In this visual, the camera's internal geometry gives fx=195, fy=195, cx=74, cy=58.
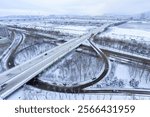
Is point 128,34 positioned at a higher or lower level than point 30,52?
higher

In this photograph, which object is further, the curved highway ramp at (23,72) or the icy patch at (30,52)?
the icy patch at (30,52)

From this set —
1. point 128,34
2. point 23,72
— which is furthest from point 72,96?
point 128,34

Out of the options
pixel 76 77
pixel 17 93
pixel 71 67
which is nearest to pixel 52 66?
pixel 71 67

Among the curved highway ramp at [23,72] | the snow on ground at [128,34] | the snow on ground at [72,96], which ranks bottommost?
the snow on ground at [72,96]

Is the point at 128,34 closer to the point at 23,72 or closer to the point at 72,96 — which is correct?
the point at 23,72

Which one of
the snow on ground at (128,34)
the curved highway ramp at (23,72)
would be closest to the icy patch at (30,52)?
the curved highway ramp at (23,72)

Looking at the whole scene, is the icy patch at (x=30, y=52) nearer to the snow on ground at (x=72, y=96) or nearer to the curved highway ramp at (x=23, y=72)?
the curved highway ramp at (x=23, y=72)

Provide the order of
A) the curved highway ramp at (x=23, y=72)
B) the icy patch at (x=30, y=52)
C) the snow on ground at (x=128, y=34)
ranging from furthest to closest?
the snow on ground at (x=128, y=34) → the icy patch at (x=30, y=52) → the curved highway ramp at (x=23, y=72)

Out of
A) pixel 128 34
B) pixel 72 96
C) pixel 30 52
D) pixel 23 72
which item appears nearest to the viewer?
pixel 72 96

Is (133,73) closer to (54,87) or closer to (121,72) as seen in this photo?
(121,72)

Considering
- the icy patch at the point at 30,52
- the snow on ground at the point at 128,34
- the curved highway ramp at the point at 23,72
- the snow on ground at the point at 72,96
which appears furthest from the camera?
the snow on ground at the point at 128,34

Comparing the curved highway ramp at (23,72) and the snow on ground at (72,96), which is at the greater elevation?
the curved highway ramp at (23,72)
